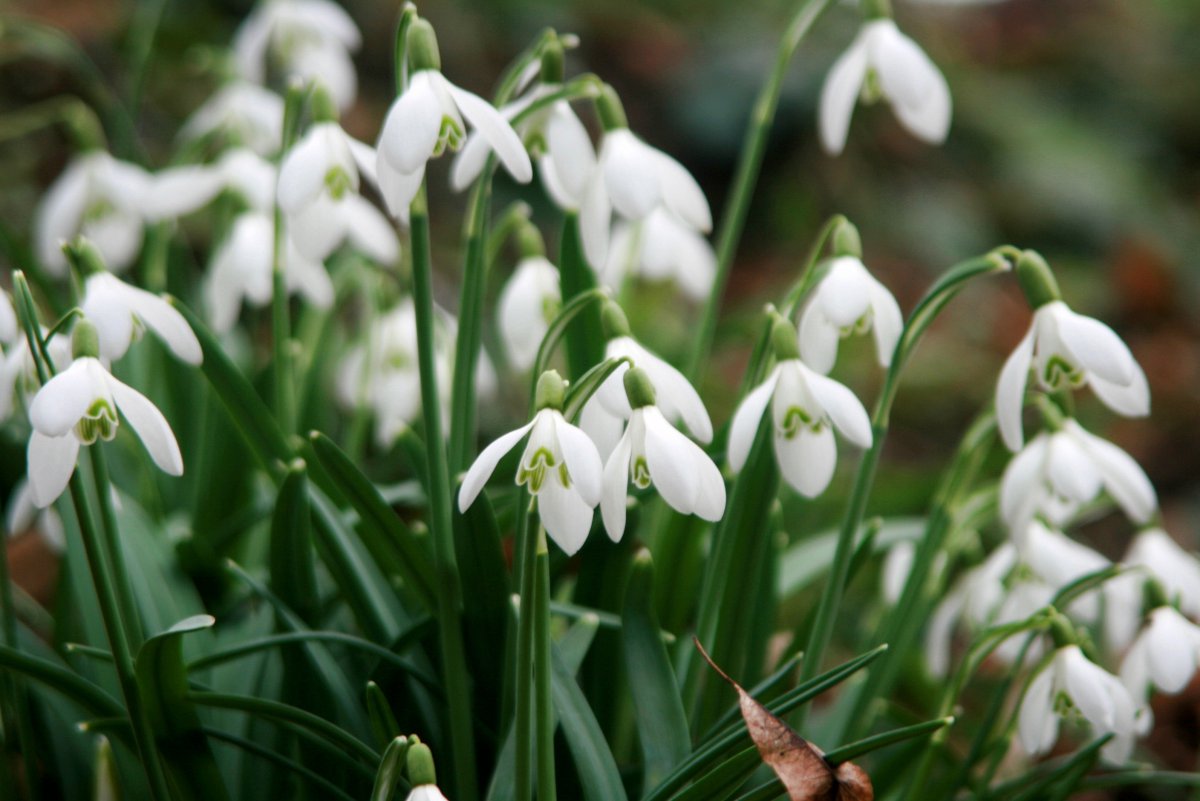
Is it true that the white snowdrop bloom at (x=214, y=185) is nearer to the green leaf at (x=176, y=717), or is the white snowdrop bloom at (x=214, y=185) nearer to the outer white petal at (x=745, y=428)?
the green leaf at (x=176, y=717)

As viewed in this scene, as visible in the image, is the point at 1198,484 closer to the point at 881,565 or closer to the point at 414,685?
the point at 881,565

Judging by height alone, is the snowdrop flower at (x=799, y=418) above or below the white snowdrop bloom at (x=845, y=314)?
below

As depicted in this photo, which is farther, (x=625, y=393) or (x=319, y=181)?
(x=319, y=181)

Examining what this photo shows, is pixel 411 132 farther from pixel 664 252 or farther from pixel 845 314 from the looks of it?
pixel 664 252

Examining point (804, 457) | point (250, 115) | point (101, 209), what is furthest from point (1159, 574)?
point (101, 209)

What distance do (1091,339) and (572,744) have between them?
1.83ft

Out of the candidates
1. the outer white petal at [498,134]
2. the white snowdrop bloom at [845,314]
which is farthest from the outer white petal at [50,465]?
the white snowdrop bloom at [845,314]

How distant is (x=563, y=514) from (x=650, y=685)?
267 mm

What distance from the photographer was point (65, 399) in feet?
2.62

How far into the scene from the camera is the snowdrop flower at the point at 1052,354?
95 cm

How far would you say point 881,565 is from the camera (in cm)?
201

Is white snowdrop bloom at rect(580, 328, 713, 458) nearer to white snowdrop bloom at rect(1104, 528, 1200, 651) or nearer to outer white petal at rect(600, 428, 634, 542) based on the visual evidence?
outer white petal at rect(600, 428, 634, 542)

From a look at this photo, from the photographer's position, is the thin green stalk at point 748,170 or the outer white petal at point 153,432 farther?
the thin green stalk at point 748,170

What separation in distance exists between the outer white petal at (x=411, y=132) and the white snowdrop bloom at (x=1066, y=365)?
534 millimetres
